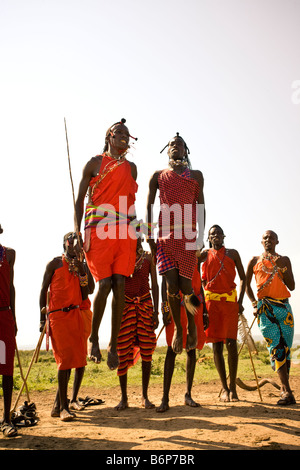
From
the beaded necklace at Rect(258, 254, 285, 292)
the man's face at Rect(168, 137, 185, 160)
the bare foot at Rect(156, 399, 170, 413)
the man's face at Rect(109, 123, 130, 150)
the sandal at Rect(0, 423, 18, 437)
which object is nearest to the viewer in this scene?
the man's face at Rect(109, 123, 130, 150)

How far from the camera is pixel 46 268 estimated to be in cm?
786

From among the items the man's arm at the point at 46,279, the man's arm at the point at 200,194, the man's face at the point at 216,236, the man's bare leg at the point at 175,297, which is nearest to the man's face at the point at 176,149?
the man's arm at the point at 200,194

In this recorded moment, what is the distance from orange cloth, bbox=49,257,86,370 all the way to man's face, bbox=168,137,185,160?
2740mm

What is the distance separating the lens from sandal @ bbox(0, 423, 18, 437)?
6.05m

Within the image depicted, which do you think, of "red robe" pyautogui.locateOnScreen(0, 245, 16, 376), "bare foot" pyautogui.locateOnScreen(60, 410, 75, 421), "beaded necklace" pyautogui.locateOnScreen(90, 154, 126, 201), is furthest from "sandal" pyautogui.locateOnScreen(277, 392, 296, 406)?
"beaded necklace" pyautogui.locateOnScreen(90, 154, 126, 201)

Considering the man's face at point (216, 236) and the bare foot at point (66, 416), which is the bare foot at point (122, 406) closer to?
the bare foot at point (66, 416)

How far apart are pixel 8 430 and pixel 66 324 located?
1.91m

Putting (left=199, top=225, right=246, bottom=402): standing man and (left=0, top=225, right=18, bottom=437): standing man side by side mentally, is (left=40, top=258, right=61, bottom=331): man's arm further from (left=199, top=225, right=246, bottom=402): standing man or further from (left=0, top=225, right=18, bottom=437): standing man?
(left=199, top=225, right=246, bottom=402): standing man

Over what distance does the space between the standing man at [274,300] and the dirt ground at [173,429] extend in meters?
1.11

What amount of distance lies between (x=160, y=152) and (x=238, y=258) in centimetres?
296

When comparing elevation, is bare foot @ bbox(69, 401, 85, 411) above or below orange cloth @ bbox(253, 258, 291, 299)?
below

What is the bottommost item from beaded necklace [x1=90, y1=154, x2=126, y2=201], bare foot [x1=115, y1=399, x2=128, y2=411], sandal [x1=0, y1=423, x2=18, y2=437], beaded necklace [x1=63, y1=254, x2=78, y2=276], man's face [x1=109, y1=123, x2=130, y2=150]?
bare foot [x1=115, y1=399, x2=128, y2=411]

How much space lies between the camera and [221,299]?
8719 millimetres

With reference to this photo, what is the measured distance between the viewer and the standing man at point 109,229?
5332 mm
